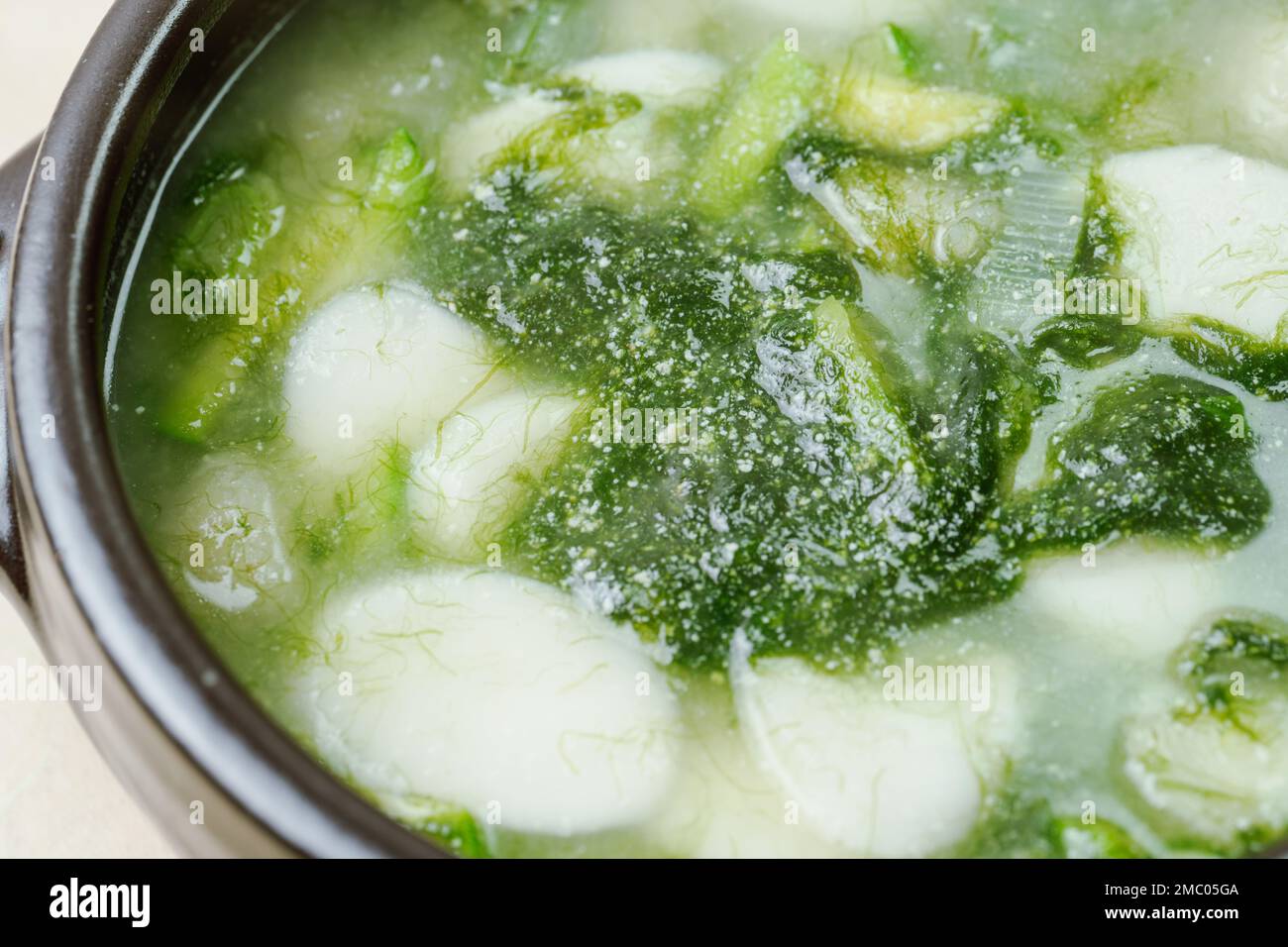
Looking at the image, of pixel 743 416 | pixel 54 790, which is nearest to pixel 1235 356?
pixel 743 416

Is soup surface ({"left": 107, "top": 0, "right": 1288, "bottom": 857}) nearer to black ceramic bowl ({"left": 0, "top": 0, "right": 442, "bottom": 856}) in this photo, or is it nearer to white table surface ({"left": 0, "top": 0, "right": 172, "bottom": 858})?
black ceramic bowl ({"left": 0, "top": 0, "right": 442, "bottom": 856})

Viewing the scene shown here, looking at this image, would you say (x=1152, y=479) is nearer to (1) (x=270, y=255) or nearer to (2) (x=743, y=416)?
(2) (x=743, y=416)

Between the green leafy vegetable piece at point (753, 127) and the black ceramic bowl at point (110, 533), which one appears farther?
the green leafy vegetable piece at point (753, 127)

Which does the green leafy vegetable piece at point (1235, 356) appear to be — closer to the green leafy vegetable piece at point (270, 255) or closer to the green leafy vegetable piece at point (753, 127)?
the green leafy vegetable piece at point (753, 127)

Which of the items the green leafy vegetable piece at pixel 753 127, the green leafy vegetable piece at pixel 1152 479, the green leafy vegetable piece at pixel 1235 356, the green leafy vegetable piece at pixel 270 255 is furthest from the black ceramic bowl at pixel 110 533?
the green leafy vegetable piece at pixel 1235 356

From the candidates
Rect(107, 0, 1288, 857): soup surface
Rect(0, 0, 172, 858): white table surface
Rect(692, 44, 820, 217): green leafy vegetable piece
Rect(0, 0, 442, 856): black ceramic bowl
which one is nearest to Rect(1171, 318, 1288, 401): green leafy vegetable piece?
Rect(107, 0, 1288, 857): soup surface

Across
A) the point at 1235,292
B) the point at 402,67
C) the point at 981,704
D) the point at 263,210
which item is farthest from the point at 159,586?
the point at 1235,292
